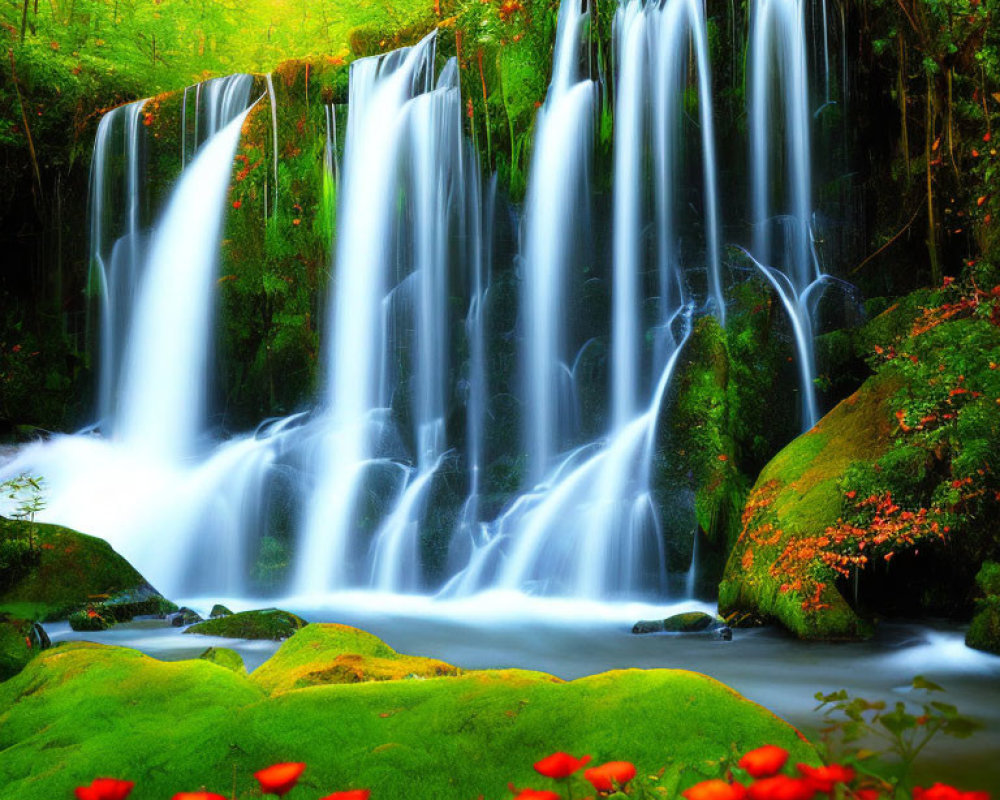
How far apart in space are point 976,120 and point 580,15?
5591 mm

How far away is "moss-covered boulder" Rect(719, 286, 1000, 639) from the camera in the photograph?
6160mm

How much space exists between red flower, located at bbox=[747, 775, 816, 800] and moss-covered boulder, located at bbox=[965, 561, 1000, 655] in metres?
5.48

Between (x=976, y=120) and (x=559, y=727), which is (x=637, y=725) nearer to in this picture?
(x=559, y=727)

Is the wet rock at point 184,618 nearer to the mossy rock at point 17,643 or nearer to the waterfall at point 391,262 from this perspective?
the mossy rock at point 17,643

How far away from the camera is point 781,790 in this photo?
1062mm

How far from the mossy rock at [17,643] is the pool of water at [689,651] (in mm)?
1186

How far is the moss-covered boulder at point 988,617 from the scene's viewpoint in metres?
5.65

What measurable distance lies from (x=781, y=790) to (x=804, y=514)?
6.12m

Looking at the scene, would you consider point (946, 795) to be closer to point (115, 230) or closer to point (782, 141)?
point (782, 141)

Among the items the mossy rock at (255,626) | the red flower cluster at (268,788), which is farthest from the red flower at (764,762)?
the mossy rock at (255,626)

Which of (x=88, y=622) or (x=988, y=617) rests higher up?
(x=988, y=617)

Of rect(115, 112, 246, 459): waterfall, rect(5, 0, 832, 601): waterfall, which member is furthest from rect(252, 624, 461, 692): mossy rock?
rect(115, 112, 246, 459): waterfall

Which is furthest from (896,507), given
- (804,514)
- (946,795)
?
(946,795)

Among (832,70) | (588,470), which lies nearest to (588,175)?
(832,70)
